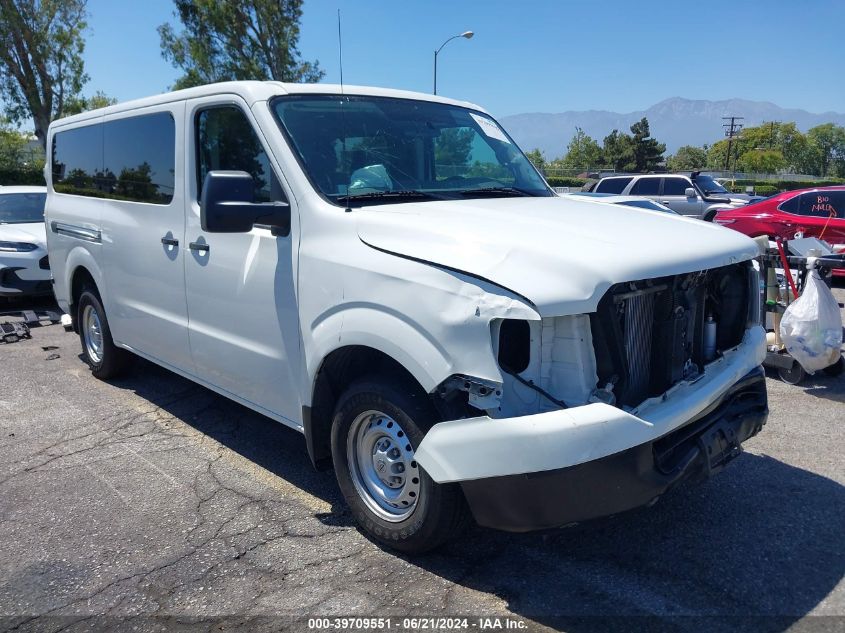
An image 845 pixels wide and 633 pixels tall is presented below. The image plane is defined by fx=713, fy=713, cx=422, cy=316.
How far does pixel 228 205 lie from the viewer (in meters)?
3.25

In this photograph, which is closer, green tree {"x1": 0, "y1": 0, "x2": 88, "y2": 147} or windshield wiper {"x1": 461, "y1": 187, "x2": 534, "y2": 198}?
windshield wiper {"x1": 461, "y1": 187, "x2": 534, "y2": 198}

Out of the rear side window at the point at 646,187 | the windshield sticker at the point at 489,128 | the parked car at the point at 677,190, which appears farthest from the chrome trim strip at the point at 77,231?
the rear side window at the point at 646,187

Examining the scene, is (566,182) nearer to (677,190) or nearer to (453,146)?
(677,190)

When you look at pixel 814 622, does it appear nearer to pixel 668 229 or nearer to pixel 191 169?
pixel 668 229

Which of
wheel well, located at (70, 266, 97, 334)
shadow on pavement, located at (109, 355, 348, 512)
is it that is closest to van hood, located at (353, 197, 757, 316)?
shadow on pavement, located at (109, 355, 348, 512)

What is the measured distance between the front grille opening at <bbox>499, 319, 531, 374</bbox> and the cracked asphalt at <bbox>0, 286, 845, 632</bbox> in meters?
1.02

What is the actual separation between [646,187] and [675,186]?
0.77 m

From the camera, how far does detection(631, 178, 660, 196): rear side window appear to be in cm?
1975

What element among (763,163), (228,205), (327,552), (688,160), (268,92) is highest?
(688,160)

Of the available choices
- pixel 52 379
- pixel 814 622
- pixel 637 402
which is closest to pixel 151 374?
pixel 52 379

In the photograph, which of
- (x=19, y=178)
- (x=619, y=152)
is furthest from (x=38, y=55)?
(x=619, y=152)

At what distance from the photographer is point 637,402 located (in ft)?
9.81

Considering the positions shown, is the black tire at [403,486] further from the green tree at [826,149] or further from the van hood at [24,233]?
the green tree at [826,149]

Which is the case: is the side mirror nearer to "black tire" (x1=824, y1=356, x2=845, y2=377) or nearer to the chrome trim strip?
the chrome trim strip
